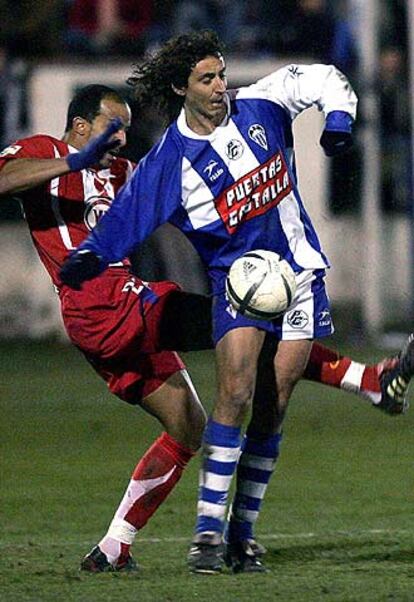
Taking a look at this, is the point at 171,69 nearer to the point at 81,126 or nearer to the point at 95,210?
the point at 81,126

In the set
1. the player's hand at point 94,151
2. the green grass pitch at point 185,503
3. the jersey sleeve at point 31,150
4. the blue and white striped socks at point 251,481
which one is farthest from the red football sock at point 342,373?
the jersey sleeve at point 31,150

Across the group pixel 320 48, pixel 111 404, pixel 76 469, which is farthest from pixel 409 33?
pixel 76 469

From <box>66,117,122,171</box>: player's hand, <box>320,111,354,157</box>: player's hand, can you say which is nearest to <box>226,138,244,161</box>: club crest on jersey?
<box>320,111,354,157</box>: player's hand

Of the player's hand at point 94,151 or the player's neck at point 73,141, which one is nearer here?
the player's hand at point 94,151

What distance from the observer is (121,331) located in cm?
776

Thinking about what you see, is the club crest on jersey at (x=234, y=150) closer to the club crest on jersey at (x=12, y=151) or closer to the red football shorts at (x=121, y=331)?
the red football shorts at (x=121, y=331)

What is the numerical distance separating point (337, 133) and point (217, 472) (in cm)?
146

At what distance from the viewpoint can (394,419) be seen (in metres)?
13.1

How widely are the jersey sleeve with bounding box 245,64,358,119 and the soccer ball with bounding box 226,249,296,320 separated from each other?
67cm

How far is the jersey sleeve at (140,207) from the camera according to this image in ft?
24.4

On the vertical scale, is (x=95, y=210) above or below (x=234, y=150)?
below

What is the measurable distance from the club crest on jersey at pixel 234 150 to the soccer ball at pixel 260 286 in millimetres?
403

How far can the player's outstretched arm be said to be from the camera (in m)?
7.38

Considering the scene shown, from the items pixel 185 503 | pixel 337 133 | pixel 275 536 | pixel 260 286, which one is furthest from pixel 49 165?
pixel 185 503
